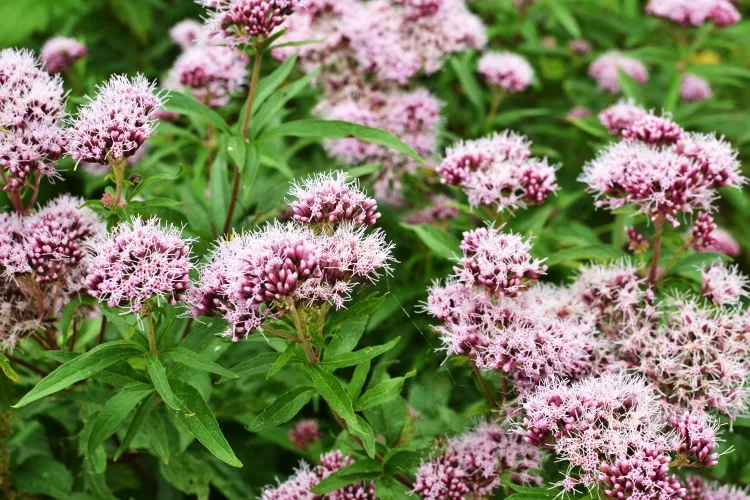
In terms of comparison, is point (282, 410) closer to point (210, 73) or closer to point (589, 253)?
point (589, 253)

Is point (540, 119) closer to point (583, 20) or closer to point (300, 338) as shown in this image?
point (583, 20)

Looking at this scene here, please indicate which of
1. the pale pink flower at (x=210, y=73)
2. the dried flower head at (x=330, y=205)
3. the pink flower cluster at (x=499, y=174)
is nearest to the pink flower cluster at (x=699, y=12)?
the pink flower cluster at (x=499, y=174)

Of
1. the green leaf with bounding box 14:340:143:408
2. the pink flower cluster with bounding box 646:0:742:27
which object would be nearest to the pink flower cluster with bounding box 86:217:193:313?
the green leaf with bounding box 14:340:143:408

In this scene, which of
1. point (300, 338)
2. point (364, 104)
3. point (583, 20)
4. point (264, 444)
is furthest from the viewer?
point (583, 20)

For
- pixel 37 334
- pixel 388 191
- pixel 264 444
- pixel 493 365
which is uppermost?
pixel 37 334

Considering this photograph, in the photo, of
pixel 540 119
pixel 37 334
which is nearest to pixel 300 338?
pixel 37 334

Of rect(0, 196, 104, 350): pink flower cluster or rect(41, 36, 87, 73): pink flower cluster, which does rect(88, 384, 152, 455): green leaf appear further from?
rect(41, 36, 87, 73): pink flower cluster
